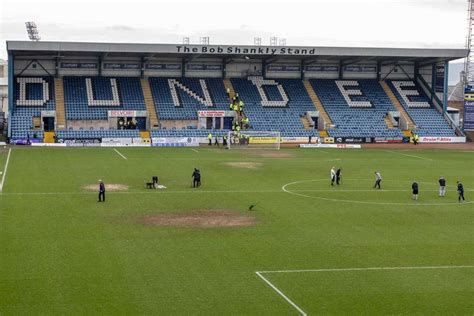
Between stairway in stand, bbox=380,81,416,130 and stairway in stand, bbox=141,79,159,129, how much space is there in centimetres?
3492

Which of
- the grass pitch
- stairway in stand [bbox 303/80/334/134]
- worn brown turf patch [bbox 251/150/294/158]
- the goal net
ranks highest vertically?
stairway in stand [bbox 303/80/334/134]

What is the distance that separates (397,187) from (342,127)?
42.2 m

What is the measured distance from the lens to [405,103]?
97.6 metres

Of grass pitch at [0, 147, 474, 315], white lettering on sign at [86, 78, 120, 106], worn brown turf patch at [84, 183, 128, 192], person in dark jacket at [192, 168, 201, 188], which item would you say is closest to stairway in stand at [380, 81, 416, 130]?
white lettering on sign at [86, 78, 120, 106]

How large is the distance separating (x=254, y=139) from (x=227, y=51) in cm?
1237

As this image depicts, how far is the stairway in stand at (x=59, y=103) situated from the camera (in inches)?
3250

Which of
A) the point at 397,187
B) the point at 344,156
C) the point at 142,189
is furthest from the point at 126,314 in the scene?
the point at 344,156

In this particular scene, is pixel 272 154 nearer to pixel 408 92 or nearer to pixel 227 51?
pixel 227 51

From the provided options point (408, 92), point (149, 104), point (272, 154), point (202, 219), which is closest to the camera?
point (202, 219)

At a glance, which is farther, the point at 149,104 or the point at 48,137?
the point at 149,104

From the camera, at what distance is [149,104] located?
88.3m

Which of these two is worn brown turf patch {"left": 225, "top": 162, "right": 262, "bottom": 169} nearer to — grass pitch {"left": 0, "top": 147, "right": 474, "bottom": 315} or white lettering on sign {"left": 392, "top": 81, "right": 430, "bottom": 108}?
grass pitch {"left": 0, "top": 147, "right": 474, "bottom": 315}

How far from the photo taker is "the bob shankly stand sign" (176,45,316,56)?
86.4 m

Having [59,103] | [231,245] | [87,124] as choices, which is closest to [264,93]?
[87,124]
